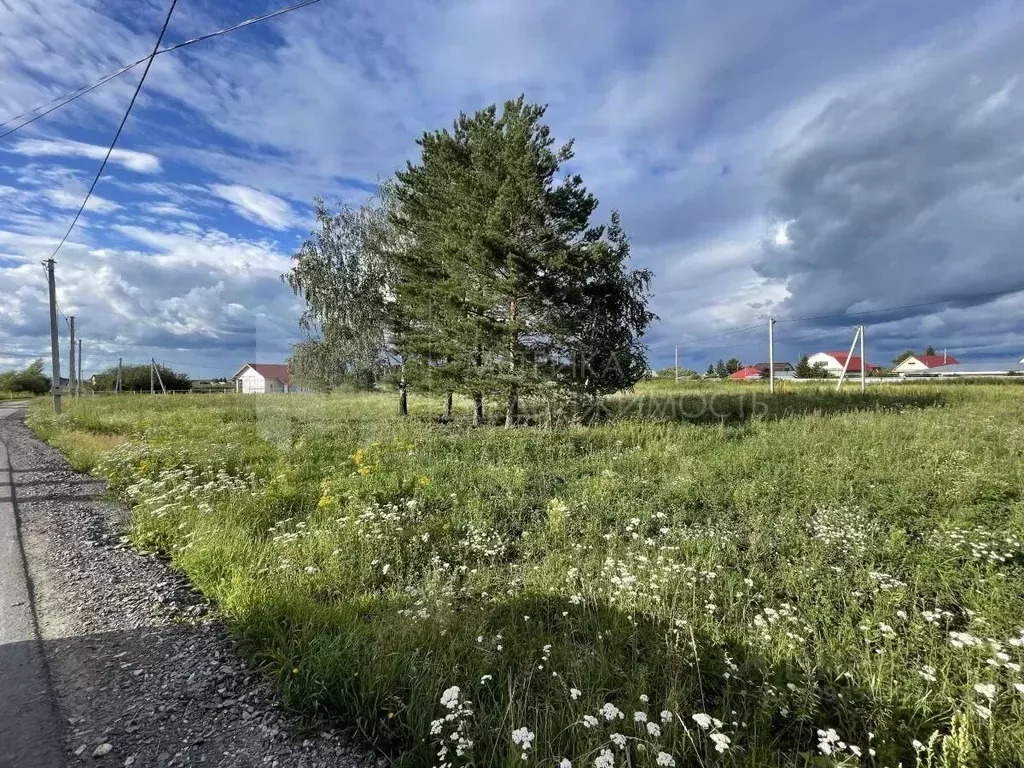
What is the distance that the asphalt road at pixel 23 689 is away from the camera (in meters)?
2.13

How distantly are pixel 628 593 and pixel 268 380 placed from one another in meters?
26.4

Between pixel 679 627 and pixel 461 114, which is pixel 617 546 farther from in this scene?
pixel 461 114

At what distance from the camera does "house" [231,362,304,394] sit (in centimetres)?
2226

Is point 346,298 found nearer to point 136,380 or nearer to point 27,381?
point 136,380

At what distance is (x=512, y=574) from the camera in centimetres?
410

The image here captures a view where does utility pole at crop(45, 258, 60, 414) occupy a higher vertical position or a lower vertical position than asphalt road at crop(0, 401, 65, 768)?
higher

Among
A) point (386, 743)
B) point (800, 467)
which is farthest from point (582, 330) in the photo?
point (386, 743)

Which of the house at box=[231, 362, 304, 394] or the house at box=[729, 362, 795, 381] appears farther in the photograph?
the house at box=[729, 362, 795, 381]

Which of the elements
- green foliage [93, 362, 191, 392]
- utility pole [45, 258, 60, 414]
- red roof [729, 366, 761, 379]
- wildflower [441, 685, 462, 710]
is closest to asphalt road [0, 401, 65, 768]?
wildflower [441, 685, 462, 710]

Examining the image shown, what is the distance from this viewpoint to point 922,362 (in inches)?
3189

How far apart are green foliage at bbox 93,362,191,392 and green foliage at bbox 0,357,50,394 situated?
525cm

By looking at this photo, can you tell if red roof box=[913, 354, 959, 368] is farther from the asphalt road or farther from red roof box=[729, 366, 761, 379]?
the asphalt road

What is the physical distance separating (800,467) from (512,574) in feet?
19.1

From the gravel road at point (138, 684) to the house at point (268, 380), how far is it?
1856 centimetres
